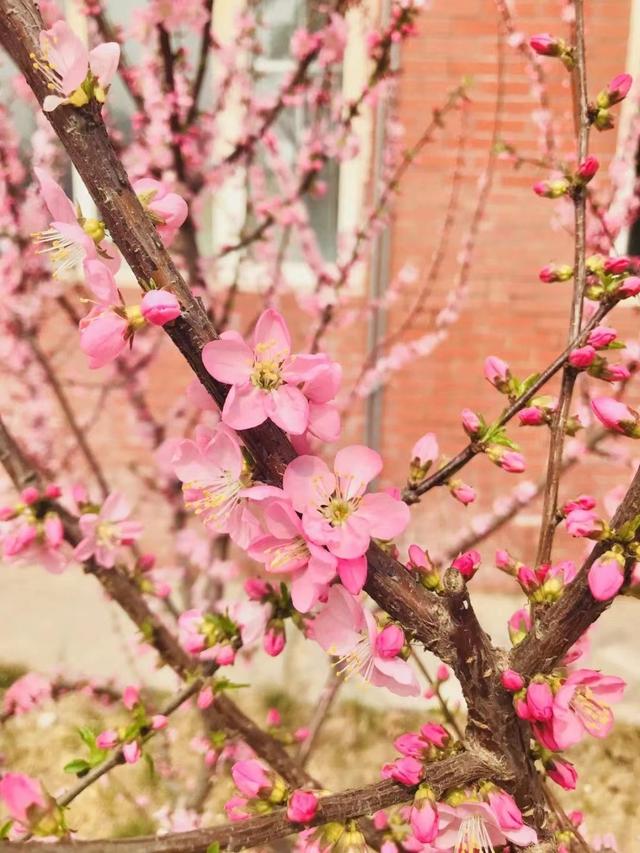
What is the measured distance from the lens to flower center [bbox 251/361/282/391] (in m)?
0.50

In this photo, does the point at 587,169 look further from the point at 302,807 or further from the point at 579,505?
the point at 302,807

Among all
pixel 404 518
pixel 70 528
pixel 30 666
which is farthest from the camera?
pixel 30 666

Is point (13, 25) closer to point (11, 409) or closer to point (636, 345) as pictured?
point (636, 345)

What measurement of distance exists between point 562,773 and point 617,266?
0.49 m

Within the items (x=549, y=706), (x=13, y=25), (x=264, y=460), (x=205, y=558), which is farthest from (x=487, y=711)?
(x=205, y=558)

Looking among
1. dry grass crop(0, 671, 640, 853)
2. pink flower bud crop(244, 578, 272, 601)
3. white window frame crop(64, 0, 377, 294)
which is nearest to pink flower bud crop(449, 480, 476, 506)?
pink flower bud crop(244, 578, 272, 601)

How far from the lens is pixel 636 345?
1.33 metres

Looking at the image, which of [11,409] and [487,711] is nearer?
[487,711]

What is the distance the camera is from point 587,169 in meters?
0.75

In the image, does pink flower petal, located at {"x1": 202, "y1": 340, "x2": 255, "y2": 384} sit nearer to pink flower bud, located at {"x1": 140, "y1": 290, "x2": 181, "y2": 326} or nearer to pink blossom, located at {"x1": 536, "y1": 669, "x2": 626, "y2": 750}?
pink flower bud, located at {"x1": 140, "y1": 290, "x2": 181, "y2": 326}

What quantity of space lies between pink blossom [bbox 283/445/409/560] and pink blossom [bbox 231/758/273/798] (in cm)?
25

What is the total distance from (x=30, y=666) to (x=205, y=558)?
0.97 m

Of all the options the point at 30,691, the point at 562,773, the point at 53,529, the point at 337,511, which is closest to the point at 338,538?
the point at 337,511

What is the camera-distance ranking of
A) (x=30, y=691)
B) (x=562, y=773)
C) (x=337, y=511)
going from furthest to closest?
(x=30, y=691) < (x=562, y=773) < (x=337, y=511)
